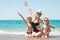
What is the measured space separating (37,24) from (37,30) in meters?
0.21

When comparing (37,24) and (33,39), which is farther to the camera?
(37,24)

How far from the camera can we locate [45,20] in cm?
952

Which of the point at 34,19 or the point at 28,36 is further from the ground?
the point at 34,19

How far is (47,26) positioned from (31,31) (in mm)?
604

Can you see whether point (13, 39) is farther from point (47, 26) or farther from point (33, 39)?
point (47, 26)

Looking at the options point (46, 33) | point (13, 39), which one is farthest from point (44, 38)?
point (13, 39)

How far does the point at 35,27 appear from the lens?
31.2 ft

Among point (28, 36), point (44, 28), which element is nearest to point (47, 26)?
point (44, 28)

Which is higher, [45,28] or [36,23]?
[36,23]

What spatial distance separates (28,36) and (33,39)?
0.86m

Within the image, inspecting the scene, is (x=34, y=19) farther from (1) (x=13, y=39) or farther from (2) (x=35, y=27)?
(1) (x=13, y=39)

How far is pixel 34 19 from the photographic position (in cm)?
953

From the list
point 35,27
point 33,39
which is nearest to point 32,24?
point 35,27

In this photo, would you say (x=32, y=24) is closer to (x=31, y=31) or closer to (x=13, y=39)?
(x=31, y=31)
